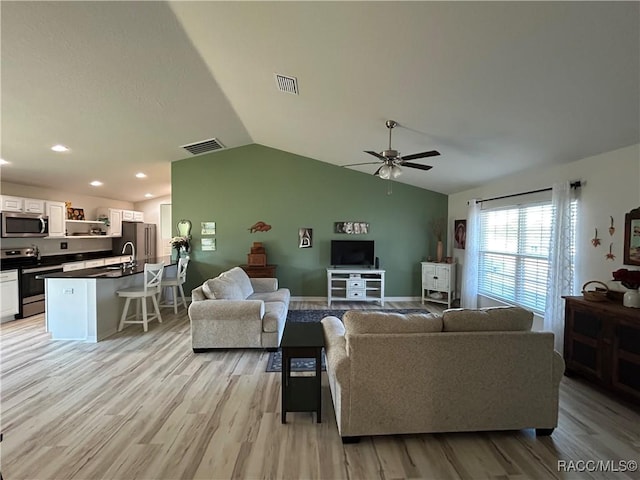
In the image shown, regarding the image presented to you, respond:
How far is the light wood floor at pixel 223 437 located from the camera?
198 centimetres

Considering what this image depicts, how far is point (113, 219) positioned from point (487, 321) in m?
8.53

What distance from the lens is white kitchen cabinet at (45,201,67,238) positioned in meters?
6.02

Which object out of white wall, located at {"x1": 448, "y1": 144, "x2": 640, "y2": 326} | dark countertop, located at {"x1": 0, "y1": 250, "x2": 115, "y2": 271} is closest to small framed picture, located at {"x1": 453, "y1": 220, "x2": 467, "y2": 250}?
white wall, located at {"x1": 448, "y1": 144, "x2": 640, "y2": 326}

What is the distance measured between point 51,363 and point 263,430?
2.86 meters

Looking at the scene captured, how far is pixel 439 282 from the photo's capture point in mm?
6328

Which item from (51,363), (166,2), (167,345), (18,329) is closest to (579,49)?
(166,2)

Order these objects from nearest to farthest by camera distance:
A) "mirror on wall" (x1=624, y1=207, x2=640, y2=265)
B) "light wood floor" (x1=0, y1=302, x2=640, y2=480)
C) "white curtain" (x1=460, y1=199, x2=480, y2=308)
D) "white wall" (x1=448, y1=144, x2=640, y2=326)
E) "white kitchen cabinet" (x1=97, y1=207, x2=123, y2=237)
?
"light wood floor" (x1=0, y1=302, x2=640, y2=480) → "mirror on wall" (x1=624, y1=207, x2=640, y2=265) → "white wall" (x1=448, y1=144, x2=640, y2=326) → "white curtain" (x1=460, y1=199, x2=480, y2=308) → "white kitchen cabinet" (x1=97, y1=207, x2=123, y2=237)

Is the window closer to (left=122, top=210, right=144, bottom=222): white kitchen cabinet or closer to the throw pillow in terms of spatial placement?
the throw pillow

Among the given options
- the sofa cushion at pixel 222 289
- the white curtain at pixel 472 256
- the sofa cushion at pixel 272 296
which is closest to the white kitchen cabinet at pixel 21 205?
the sofa cushion at pixel 222 289

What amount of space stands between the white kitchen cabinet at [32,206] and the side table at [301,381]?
5.73 meters

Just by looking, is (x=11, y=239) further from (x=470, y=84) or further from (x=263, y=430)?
(x=470, y=84)

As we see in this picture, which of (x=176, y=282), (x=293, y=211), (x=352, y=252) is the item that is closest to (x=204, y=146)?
(x=293, y=211)

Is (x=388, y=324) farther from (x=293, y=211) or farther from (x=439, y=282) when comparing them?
(x=293, y=211)

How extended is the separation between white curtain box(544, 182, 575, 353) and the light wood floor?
2.47ft
